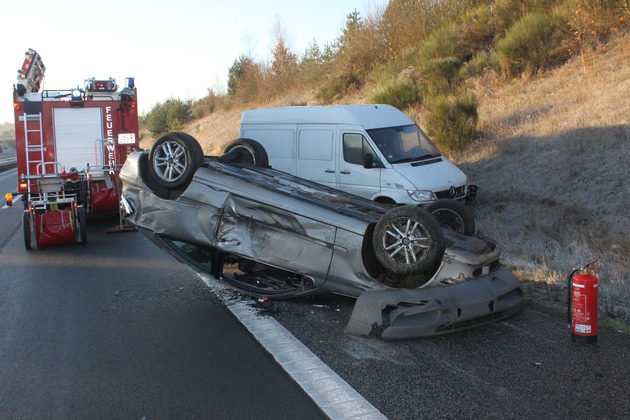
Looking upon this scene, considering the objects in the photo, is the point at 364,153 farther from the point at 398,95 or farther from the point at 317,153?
the point at 398,95

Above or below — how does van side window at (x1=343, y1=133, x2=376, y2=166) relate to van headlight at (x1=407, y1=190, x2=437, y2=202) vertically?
above

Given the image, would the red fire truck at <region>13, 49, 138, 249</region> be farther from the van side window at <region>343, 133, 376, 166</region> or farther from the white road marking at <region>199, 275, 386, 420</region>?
the white road marking at <region>199, 275, 386, 420</region>

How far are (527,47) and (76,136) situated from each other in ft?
42.0

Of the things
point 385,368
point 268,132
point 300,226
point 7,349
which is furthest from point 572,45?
point 7,349

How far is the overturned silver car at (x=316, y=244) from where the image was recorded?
5.73 meters

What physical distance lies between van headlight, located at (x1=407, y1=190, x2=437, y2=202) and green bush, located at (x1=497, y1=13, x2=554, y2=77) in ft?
32.0

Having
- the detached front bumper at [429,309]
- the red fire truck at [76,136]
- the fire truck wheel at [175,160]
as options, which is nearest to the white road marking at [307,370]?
the detached front bumper at [429,309]

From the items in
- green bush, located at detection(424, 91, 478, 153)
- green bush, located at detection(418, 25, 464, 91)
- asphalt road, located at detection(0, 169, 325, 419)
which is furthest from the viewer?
green bush, located at detection(418, 25, 464, 91)

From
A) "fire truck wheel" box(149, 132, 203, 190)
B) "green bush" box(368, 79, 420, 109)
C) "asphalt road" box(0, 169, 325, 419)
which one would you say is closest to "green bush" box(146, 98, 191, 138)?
"green bush" box(368, 79, 420, 109)

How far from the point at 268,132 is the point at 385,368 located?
26.9 feet

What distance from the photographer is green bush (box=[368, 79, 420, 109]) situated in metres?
20.0

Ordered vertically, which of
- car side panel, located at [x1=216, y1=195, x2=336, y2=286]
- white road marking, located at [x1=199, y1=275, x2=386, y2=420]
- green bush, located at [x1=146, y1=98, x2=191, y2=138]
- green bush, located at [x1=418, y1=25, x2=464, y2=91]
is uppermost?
green bush, located at [x1=418, y1=25, x2=464, y2=91]

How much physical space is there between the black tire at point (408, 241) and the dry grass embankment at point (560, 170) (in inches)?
74.5

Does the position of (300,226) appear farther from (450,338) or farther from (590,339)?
(590,339)
